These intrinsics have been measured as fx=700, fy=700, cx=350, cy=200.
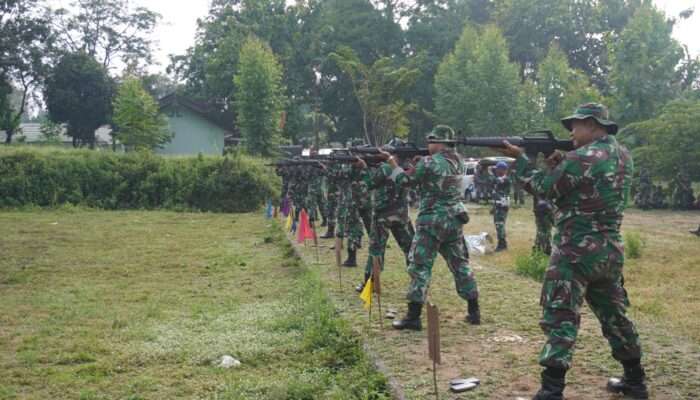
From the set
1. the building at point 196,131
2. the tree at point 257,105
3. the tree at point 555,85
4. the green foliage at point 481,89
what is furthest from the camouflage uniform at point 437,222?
the building at point 196,131

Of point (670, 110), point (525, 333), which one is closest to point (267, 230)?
point (525, 333)

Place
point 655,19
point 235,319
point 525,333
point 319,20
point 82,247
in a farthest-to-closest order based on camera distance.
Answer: point 319,20, point 655,19, point 82,247, point 235,319, point 525,333

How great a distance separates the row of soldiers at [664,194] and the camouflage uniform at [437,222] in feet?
72.7

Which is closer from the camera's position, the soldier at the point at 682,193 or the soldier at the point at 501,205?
the soldier at the point at 501,205

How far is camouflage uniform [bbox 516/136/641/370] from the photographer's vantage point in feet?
15.6

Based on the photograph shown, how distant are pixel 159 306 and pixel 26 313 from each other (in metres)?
1.56

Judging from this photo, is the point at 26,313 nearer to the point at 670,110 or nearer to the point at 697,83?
the point at 670,110

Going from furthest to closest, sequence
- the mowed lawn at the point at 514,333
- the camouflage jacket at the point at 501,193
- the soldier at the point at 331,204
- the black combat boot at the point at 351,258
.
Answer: the soldier at the point at 331,204 < the camouflage jacket at the point at 501,193 < the black combat boot at the point at 351,258 < the mowed lawn at the point at 514,333

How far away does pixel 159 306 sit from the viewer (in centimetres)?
897

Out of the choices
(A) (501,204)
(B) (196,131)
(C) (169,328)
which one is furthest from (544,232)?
(B) (196,131)

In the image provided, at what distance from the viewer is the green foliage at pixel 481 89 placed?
37.9m

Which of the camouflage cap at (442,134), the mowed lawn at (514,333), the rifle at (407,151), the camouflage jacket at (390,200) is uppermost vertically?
the camouflage cap at (442,134)

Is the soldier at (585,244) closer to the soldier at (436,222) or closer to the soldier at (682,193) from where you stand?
the soldier at (436,222)

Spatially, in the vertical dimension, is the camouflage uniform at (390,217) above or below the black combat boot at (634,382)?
above
